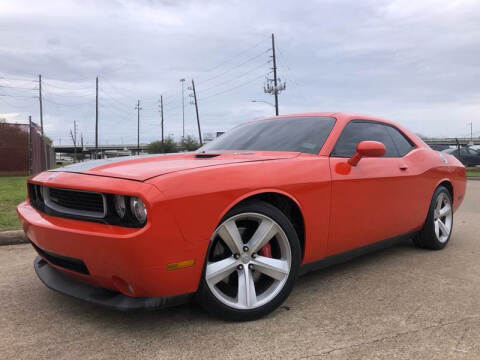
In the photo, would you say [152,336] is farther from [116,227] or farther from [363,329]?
[363,329]

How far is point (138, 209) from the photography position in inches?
84.0

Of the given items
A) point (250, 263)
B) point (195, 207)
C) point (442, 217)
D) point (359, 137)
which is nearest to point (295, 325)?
point (250, 263)

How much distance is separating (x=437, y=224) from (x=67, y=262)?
11.7 feet

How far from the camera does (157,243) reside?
82.0 inches

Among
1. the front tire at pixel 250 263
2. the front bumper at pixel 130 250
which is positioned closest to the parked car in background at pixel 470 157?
the front tire at pixel 250 263

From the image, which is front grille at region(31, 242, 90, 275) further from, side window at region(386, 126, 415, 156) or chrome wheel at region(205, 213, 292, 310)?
side window at region(386, 126, 415, 156)

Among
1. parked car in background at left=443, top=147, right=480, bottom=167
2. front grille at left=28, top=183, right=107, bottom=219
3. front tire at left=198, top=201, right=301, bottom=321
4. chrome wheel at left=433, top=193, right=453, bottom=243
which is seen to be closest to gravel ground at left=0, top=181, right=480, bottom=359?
front tire at left=198, top=201, right=301, bottom=321

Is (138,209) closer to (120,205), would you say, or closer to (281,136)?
(120,205)

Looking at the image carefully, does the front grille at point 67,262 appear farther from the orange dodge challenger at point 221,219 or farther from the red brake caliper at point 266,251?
the red brake caliper at point 266,251

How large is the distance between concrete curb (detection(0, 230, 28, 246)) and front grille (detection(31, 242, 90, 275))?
7.75 feet

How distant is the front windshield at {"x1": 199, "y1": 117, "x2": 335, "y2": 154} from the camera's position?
3186 millimetres

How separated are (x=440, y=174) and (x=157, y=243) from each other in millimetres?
3271

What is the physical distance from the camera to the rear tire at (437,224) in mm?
4164

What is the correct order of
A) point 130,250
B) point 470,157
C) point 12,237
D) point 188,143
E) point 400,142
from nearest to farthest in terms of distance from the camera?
1. point 130,250
2. point 400,142
3. point 12,237
4. point 470,157
5. point 188,143
